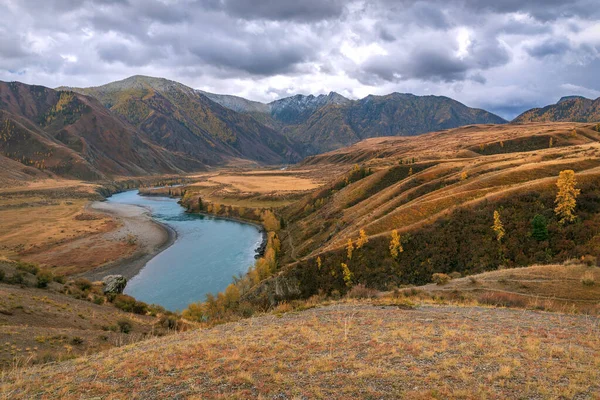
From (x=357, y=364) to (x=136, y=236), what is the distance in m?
116

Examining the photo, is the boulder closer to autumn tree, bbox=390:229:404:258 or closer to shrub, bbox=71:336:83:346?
shrub, bbox=71:336:83:346

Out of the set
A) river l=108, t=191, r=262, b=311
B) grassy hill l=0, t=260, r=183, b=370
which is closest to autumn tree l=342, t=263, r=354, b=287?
grassy hill l=0, t=260, r=183, b=370

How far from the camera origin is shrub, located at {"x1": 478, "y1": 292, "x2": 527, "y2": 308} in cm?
2307

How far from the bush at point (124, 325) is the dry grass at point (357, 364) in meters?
8.71

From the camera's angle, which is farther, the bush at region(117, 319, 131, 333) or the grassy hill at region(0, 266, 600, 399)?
the bush at region(117, 319, 131, 333)

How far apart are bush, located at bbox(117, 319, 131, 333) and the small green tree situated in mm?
46770

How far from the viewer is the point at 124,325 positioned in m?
27.2

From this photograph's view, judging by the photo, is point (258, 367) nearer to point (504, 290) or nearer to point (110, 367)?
point (110, 367)

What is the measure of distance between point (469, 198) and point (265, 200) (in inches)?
4842

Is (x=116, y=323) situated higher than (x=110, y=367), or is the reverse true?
(x=110, y=367)

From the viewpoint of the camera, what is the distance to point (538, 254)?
39.8 metres

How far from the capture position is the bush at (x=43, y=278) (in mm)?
33397

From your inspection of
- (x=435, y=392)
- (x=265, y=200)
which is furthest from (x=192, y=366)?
(x=265, y=200)

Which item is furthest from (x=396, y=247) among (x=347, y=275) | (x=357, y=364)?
(x=357, y=364)
